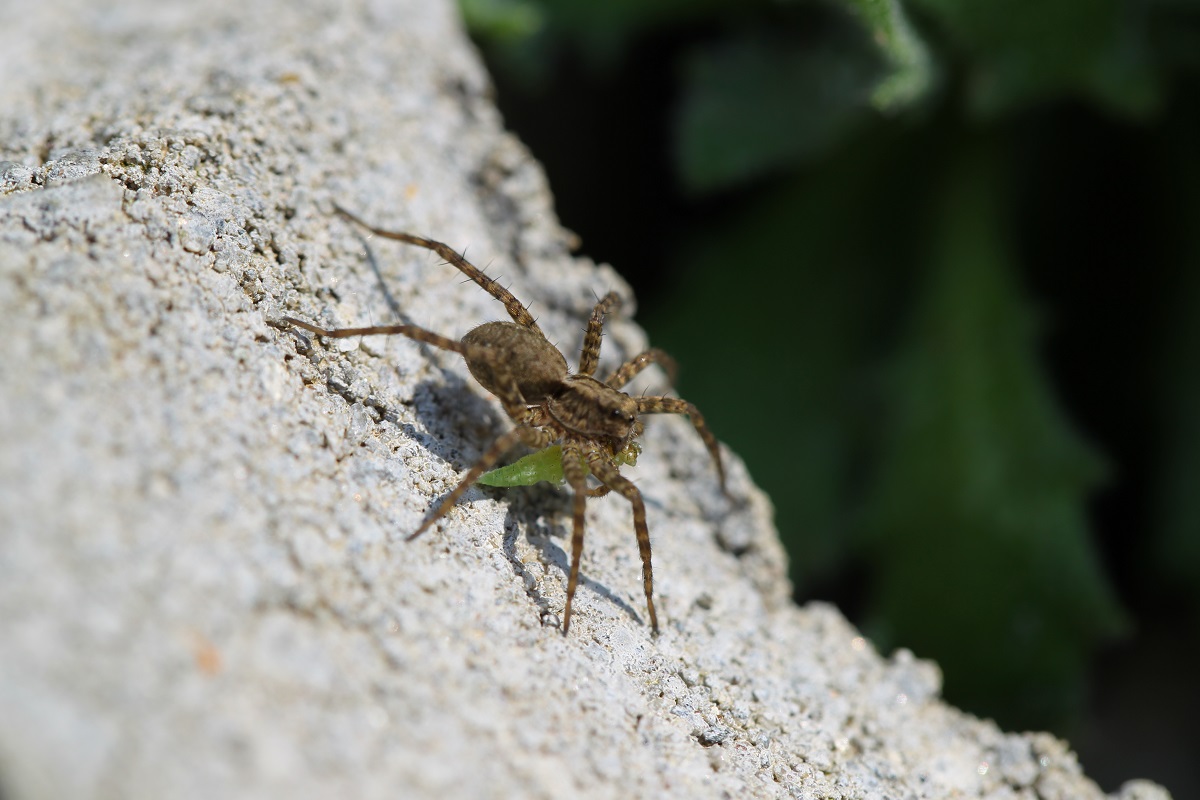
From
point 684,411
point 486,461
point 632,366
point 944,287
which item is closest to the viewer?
point 486,461

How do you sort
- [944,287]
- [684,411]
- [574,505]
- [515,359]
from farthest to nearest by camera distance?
[944,287], [684,411], [515,359], [574,505]

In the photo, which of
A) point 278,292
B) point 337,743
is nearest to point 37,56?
point 278,292

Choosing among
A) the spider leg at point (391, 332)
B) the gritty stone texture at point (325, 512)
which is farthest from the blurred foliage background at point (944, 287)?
the spider leg at point (391, 332)

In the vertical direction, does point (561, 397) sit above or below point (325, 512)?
above

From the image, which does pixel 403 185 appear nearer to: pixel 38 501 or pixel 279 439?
pixel 279 439

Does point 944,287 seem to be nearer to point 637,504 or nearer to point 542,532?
point 637,504

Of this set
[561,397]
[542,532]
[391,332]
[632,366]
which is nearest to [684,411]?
[632,366]

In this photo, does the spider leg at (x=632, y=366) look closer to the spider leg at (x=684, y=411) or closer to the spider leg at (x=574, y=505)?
the spider leg at (x=684, y=411)
